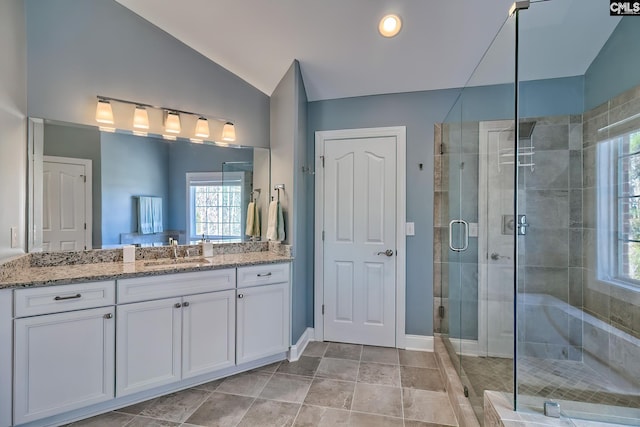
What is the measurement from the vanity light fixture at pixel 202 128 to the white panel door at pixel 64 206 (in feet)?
2.91

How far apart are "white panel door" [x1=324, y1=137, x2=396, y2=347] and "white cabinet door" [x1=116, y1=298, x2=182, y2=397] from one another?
1426 mm

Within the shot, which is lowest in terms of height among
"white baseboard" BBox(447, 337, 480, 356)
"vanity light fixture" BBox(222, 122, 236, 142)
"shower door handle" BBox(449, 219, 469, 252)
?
"white baseboard" BBox(447, 337, 480, 356)

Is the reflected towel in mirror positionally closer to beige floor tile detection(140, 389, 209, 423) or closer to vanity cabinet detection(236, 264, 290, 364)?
vanity cabinet detection(236, 264, 290, 364)

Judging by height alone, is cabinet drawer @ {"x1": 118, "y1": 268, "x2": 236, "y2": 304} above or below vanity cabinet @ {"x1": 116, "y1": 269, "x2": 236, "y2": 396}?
above

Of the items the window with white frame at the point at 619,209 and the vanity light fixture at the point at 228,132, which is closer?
the window with white frame at the point at 619,209

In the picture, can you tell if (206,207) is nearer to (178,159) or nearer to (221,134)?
(178,159)

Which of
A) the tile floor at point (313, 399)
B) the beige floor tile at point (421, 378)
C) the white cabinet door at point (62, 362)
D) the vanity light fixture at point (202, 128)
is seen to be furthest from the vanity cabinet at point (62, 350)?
the beige floor tile at point (421, 378)

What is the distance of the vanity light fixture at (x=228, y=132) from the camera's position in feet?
8.90

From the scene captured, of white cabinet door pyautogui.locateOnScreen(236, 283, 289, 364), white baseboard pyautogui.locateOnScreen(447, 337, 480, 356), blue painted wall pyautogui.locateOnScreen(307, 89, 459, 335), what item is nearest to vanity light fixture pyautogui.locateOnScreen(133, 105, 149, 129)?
white cabinet door pyautogui.locateOnScreen(236, 283, 289, 364)

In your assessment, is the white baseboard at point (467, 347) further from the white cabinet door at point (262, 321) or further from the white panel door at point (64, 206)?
the white panel door at point (64, 206)

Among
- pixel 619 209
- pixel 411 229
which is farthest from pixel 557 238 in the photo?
pixel 411 229

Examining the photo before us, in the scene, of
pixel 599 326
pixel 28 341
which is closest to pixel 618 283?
pixel 599 326

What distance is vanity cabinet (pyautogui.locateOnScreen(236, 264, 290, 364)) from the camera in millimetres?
2273

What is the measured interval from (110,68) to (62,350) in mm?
1998
